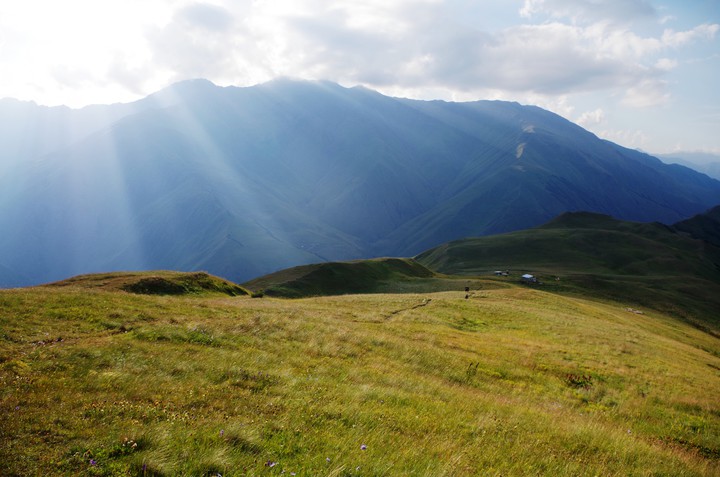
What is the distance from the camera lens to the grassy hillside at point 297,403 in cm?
802

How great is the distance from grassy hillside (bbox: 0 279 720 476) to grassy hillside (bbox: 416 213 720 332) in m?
80.9

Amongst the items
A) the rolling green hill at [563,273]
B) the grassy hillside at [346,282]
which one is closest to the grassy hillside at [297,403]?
the grassy hillside at [346,282]

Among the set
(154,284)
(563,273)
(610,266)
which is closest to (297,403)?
(154,284)

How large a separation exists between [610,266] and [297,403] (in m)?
182

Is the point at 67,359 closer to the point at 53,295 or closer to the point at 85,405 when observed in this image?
the point at 85,405

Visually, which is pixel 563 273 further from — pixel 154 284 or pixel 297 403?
pixel 297 403

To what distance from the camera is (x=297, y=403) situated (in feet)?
36.3

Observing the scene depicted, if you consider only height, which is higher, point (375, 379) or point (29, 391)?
point (29, 391)

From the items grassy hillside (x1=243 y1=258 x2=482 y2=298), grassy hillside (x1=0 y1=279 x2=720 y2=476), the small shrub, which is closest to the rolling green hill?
grassy hillside (x1=243 y1=258 x2=482 y2=298)

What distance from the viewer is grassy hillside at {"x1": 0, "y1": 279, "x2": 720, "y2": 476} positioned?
8023mm

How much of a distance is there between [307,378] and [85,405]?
6.50 meters

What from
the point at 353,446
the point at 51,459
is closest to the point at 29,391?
the point at 51,459

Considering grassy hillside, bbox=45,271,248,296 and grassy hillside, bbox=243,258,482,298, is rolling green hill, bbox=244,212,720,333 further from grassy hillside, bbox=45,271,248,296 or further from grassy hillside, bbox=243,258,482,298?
grassy hillside, bbox=45,271,248,296

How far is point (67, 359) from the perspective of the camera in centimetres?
1258
